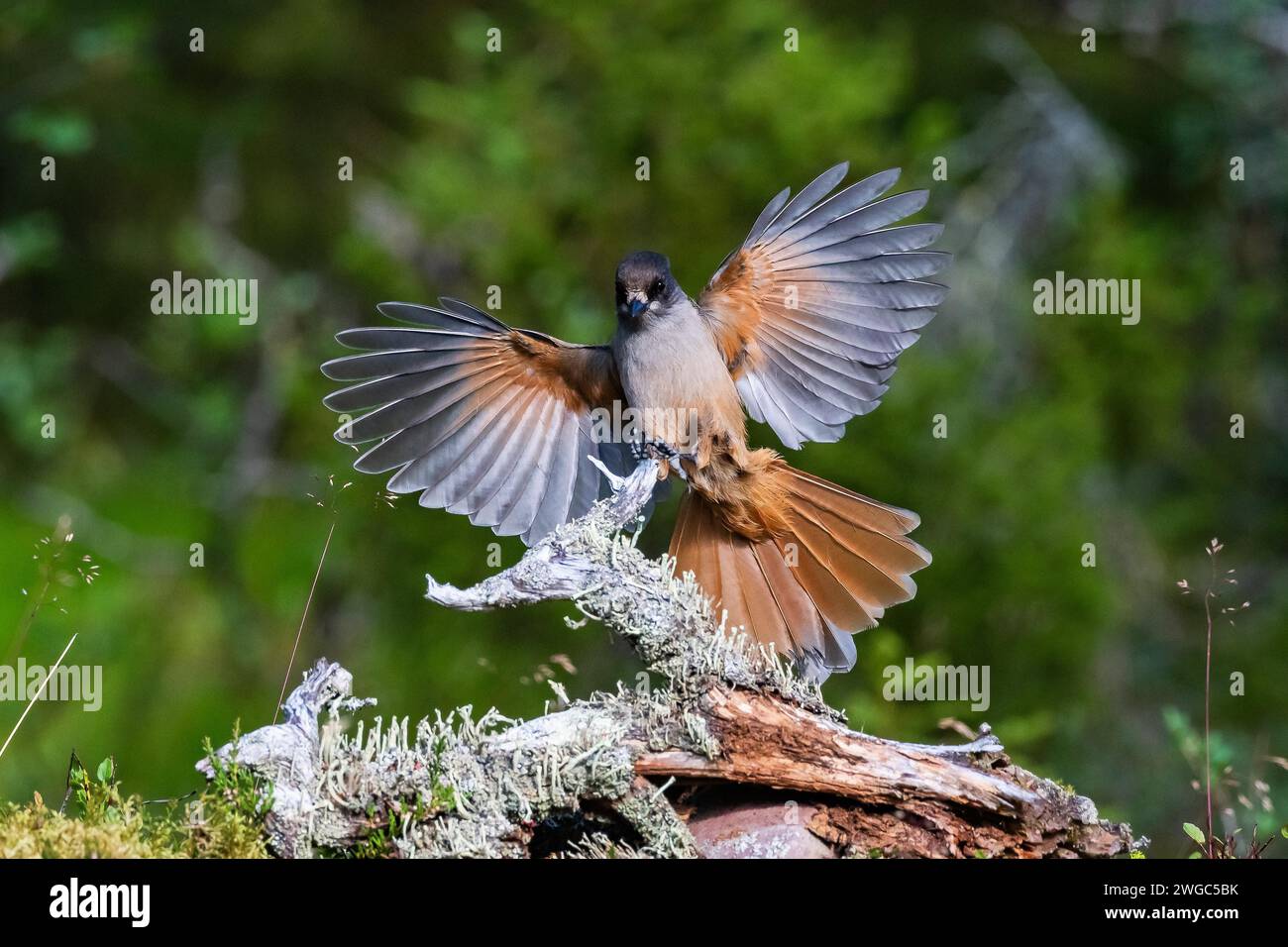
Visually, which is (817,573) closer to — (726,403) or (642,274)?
(726,403)

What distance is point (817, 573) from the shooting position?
5.26 m

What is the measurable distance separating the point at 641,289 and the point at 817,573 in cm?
129

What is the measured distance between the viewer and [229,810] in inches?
136

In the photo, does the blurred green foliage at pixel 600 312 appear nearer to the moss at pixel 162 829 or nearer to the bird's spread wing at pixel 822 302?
the bird's spread wing at pixel 822 302

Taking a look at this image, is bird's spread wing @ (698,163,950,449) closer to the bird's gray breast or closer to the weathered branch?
the bird's gray breast

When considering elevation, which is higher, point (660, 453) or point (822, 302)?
point (822, 302)

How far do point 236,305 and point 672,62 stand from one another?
15.9 ft

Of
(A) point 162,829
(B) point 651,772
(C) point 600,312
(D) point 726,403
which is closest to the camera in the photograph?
(A) point 162,829

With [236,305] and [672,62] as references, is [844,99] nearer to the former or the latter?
[672,62]

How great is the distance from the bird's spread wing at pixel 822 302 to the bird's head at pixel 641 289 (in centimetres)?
24

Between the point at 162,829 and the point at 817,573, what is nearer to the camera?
the point at 162,829

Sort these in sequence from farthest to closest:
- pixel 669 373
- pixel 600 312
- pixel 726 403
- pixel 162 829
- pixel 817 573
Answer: pixel 600 312 → pixel 726 403 → pixel 669 373 → pixel 817 573 → pixel 162 829

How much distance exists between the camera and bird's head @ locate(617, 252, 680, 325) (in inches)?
216

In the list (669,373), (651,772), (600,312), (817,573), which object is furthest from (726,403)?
(600,312)
